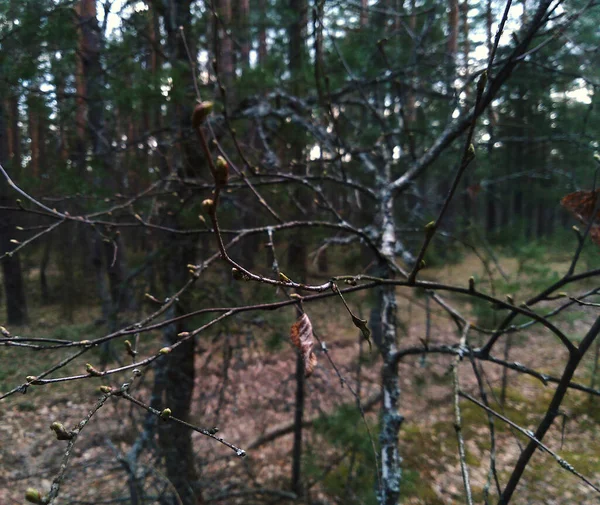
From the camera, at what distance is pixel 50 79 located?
2619 mm

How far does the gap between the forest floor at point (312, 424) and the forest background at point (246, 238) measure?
26 millimetres

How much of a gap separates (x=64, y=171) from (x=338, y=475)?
3492 mm

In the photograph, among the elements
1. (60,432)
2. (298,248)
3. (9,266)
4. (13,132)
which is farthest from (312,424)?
(60,432)

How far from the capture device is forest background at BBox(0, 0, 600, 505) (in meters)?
1.39

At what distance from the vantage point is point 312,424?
3.93m

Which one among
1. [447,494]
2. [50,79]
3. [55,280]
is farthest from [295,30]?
[447,494]

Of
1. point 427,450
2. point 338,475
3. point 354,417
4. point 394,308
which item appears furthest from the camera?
point 427,450

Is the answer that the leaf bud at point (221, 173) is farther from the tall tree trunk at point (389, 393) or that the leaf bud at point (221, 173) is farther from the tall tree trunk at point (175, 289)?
the tall tree trunk at point (175, 289)

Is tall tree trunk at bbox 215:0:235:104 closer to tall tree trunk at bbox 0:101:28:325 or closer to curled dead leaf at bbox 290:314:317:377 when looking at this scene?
tall tree trunk at bbox 0:101:28:325

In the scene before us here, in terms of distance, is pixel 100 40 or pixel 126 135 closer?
pixel 100 40

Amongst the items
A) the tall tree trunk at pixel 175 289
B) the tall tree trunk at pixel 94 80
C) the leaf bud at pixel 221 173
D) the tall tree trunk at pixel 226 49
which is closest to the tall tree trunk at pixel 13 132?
the tall tree trunk at pixel 94 80

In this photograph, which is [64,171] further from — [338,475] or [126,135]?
[338,475]

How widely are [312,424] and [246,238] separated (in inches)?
75.9

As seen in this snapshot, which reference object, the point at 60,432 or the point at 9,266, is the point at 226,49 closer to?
the point at 9,266
